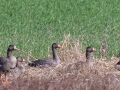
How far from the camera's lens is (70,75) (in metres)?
12.1

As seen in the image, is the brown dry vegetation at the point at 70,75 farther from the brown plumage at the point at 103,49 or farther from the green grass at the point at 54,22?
the green grass at the point at 54,22

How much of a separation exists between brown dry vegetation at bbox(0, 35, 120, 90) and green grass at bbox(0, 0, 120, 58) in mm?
1131

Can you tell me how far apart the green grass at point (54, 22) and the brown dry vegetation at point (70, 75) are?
113cm

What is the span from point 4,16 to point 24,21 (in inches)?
61.9

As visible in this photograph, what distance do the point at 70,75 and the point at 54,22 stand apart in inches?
424

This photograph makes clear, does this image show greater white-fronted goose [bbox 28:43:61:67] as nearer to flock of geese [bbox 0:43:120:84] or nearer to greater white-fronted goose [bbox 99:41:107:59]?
flock of geese [bbox 0:43:120:84]

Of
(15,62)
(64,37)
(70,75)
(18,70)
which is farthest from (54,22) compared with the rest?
(70,75)

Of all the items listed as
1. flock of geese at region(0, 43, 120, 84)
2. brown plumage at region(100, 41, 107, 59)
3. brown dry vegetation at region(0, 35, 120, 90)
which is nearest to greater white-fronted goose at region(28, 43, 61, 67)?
flock of geese at region(0, 43, 120, 84)

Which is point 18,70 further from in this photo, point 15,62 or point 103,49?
point 103,49

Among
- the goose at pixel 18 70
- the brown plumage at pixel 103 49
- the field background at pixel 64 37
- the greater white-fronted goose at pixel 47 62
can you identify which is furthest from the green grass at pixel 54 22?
the goose at pixel 18 70

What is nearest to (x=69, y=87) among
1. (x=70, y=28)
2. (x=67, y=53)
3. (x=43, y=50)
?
(x=67, y=53)

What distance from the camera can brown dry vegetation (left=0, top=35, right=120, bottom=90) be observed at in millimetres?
10711

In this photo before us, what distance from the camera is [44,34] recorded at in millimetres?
19016

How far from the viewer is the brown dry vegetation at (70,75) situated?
1071 centimetres
